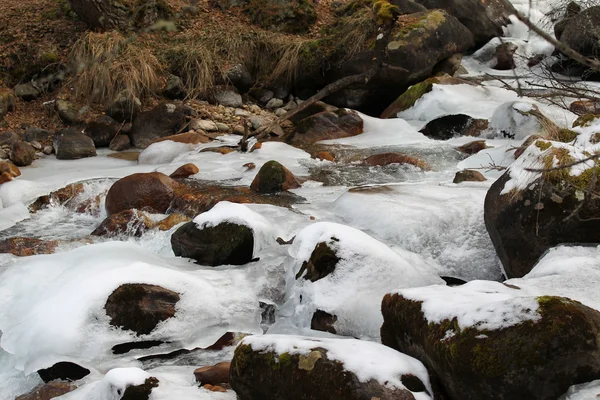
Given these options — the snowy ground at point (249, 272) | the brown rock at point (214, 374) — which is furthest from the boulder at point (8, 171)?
the brown rock at point (214, 374)

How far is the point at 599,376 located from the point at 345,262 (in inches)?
63.4

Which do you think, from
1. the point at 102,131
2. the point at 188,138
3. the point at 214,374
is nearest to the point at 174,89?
the point at 102,131

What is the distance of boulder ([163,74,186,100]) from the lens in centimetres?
882

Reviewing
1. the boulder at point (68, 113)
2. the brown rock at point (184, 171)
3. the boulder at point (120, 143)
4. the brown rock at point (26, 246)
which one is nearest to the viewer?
the brown rock at point (26, 246)

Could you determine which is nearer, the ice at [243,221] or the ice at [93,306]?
the ice at [93,306]

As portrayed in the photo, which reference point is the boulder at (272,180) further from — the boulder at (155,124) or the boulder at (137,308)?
the boulder at (155,124)

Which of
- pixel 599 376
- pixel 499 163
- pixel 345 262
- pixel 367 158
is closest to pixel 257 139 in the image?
pixel 367 158

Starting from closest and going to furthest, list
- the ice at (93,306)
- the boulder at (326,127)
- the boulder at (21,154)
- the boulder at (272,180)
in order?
the ice at (93,306)
the boulder at (272,180)
the boulder at (21,154)
the boulder at (326,127)

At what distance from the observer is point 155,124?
26.9 feet

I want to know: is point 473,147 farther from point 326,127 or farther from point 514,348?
point 514,348

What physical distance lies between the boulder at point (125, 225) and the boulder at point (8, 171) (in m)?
1.90

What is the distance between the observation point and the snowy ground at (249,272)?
10.6ft

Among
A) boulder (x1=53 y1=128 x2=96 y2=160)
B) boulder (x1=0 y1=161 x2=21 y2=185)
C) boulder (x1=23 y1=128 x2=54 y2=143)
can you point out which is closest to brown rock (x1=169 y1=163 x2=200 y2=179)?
boulder (x1=0 y1=161 x2=21 y2=185)

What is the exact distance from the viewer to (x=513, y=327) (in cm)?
222
